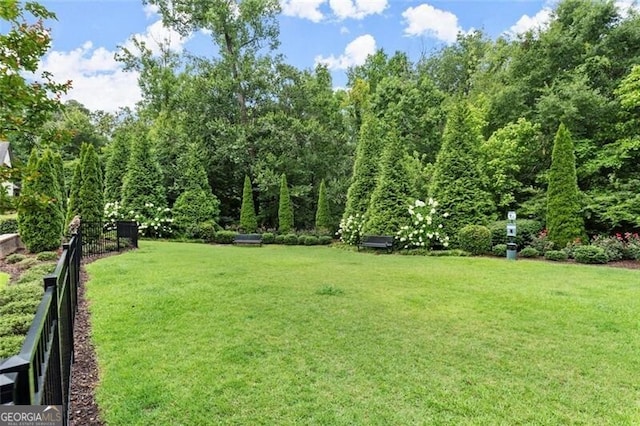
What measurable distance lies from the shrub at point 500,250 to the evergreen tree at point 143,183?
44.0 feet

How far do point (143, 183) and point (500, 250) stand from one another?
559 inches

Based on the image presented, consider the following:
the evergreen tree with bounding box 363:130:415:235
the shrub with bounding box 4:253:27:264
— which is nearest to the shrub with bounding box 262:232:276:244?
the evergreen tree with bounding box 363:130:415:235

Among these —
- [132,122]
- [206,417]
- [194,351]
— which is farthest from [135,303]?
[132,122]

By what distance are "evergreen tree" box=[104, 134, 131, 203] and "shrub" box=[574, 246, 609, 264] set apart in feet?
56.4

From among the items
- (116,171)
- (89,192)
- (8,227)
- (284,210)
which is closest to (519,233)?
(284,210)

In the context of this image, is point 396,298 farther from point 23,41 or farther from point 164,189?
point 164,189

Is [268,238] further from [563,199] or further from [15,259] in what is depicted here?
A: [563,199]

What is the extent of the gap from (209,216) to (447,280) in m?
12.9

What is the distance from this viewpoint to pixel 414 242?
1312 cm

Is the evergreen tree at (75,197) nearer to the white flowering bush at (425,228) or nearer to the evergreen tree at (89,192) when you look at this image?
the evergreen tree at (89,192)

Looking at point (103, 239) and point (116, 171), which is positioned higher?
point (116, 171)

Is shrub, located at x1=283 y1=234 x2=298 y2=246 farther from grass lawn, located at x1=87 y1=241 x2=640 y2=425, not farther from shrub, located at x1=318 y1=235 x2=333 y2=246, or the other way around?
grass lawn, located at x1=87 y1=241 x2=640 y2=425

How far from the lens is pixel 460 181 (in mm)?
13055

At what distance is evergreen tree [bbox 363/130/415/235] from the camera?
13656 millimetres
